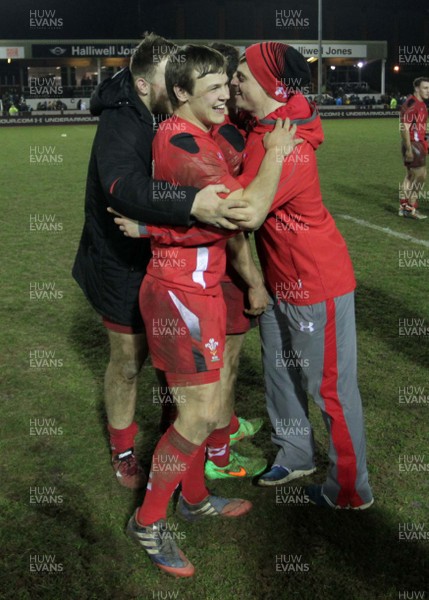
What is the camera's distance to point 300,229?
3021 millimetres

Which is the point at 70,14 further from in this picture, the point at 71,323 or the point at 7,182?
the point at 71,323

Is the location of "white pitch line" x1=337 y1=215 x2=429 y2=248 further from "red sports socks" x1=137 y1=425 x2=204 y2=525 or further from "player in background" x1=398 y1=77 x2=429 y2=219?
"red sports socks" x1=137 y1=425 x2=204 y2=525

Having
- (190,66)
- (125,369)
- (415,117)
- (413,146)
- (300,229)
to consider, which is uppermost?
(415,117)

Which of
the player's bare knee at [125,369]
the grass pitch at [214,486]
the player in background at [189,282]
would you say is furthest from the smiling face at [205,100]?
the grass pitch at [214,486]

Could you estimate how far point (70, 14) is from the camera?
53656 millimetres

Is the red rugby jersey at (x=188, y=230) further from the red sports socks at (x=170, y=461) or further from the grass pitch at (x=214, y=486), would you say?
Result: the grass pitch at (x=214, y=486)

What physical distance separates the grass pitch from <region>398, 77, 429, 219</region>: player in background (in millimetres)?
2988

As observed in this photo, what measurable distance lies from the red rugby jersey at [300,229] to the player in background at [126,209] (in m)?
0.37

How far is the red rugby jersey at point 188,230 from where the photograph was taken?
2.56 meters

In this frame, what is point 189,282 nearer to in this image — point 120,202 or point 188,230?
point 188,230

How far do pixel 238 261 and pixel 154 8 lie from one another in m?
56.7

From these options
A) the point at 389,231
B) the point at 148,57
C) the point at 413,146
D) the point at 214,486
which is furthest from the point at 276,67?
the point at 413,146

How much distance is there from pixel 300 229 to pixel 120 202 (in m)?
0.79

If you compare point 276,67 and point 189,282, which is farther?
point 276,67
